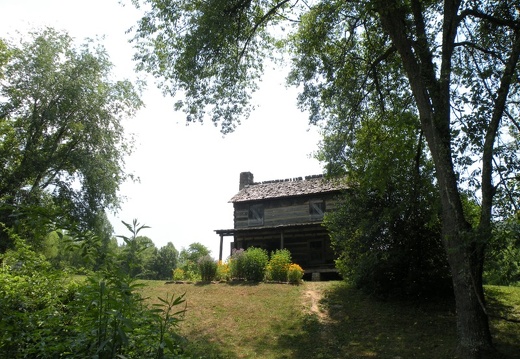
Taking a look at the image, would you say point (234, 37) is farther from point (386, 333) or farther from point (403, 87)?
point (386, 333)

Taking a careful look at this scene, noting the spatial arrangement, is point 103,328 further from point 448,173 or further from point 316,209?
point 316,209

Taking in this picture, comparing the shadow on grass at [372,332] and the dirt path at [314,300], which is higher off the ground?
the dirt path at [314,300]

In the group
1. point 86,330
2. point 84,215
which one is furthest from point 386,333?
point 84,215

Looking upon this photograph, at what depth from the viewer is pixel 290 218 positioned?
27906 mm

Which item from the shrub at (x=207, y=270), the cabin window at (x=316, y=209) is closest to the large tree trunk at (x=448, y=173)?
the shrub at (x=207, y=270)

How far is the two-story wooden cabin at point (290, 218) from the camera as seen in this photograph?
26.6 m

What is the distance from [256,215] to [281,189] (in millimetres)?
2566

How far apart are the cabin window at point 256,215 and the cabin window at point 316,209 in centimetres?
361

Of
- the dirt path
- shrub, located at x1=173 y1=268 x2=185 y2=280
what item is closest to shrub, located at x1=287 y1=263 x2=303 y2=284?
the dirt path

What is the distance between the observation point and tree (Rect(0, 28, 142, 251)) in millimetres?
20875

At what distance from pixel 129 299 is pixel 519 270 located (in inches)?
338

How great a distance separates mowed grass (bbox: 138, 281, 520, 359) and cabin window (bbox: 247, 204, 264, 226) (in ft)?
38.8

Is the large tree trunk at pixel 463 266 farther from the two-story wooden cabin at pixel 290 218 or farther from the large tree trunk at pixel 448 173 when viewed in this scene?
the two-story wooden cabin at pixel 290 218

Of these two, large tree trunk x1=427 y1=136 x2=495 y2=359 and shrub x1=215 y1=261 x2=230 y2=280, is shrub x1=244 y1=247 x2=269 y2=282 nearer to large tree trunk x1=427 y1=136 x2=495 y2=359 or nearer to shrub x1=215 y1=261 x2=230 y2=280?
shrub x1=215 y1=261 x2=230 y2=280
